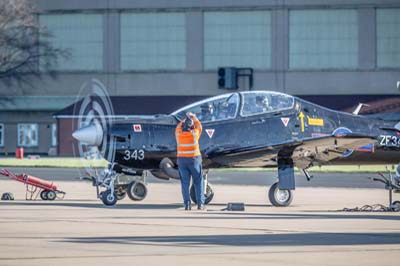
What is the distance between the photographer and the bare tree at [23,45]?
7144 cm

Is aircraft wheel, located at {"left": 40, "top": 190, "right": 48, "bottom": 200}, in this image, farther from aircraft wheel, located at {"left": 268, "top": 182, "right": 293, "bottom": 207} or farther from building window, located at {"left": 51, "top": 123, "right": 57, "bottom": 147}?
building window, located at {"left": 51, "top": 123, "right": 57, "bottom": 147}

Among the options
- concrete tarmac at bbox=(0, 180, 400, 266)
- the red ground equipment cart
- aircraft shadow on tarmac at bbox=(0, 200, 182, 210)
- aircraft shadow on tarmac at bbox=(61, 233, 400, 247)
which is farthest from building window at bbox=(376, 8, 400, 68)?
aircraft shadow on tarmac at bbox=(61, 233, 400, 247)

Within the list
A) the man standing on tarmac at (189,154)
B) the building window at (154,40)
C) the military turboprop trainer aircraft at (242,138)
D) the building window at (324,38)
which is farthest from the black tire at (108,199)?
the building window at (154,40)

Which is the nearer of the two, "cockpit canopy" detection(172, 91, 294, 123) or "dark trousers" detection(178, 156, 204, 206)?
"dark trousers" detection(178, 156, 204, 206)

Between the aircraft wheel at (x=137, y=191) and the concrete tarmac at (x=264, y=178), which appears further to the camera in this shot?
the concrete tarmac at (x=264, y=178)

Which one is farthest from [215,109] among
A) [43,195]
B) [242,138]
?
[43,195]

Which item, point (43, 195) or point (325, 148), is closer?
point (325, 148)

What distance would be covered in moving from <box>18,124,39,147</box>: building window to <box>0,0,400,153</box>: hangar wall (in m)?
3.56

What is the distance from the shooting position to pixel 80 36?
71688mm

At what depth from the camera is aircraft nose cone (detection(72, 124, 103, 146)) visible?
21.6m

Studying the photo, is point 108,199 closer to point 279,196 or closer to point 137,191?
point 137,191

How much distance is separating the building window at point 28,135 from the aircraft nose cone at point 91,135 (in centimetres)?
5540

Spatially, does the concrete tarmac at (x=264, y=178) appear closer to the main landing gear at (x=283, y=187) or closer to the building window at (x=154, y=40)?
the main landing gear at (x=283, y=187)

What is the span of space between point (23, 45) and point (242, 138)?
5192 centimetres
